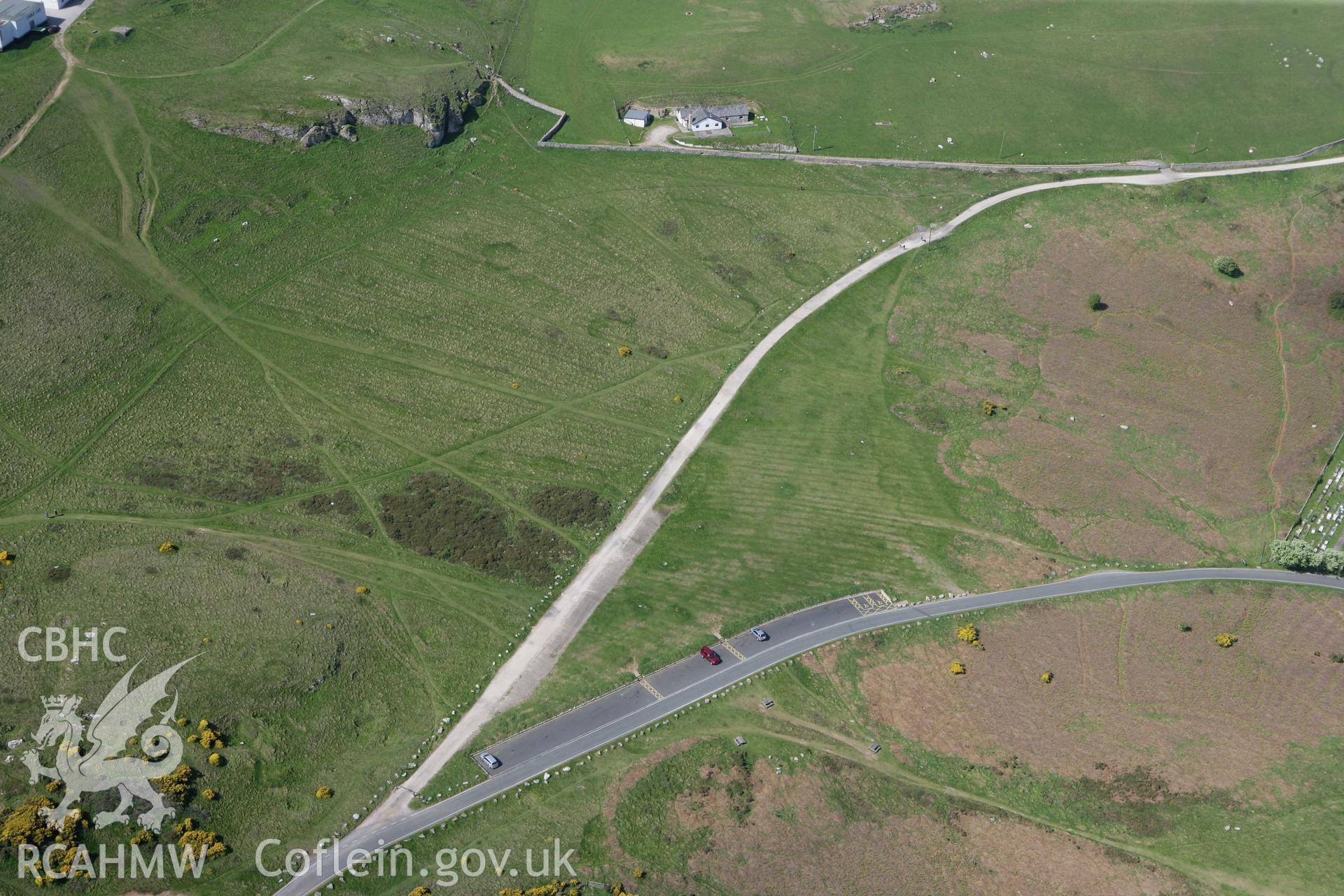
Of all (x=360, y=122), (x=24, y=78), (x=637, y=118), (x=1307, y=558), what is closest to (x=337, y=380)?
(x=360, y=122)

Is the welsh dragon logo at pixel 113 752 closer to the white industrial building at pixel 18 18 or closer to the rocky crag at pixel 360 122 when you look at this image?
the rocky crag at pixel 360 122

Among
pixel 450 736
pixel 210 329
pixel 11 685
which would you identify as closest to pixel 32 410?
pixel 210 329

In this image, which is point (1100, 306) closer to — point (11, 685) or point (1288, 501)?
point (1288, 501)

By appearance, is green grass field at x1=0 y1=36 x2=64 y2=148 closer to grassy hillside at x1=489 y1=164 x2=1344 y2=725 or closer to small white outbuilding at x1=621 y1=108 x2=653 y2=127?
small white outbuilding at x1=621 y1=108 x2=653 y2=127

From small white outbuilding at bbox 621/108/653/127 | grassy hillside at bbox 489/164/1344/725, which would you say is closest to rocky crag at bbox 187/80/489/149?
small white outbuilding at bbox 621/108/653/127

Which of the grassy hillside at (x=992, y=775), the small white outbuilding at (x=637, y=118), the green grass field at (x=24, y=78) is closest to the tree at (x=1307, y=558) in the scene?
the grassy hillside at (x=992, y=775)

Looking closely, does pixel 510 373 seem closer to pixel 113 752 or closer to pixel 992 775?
pixel 113 752
